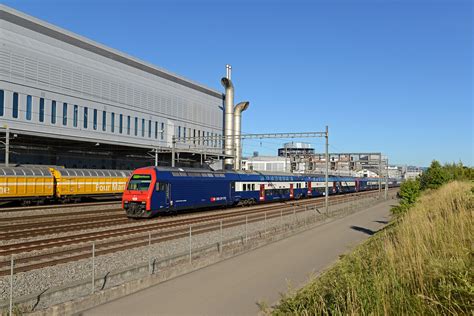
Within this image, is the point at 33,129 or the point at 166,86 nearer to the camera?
the point at 33,129

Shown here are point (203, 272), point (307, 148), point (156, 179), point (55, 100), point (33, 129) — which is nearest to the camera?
point (203, 272)

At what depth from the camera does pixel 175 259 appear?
13500 mm

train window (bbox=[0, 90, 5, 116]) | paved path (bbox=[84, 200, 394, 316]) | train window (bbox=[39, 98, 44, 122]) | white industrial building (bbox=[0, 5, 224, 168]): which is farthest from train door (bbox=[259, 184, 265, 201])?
train window (bbox=[0, 90, 5, 116])

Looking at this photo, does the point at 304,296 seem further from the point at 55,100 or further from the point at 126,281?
the point at 55,100

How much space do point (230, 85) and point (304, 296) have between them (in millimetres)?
71811

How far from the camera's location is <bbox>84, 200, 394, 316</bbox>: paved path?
29.8 feet

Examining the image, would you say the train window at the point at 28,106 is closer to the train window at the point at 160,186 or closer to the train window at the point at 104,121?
the train window at the point at 104,121

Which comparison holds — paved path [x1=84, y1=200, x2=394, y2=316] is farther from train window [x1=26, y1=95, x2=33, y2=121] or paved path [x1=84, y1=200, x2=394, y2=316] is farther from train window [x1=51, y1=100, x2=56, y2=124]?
train window [x1=51, y1=100, x2=56, y2=124]

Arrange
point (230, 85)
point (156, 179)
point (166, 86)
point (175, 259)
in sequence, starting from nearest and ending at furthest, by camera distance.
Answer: point (175, 259), point (156, 179), point (166, 86), point (230, 85)

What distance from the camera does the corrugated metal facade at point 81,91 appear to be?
4297 centimetres

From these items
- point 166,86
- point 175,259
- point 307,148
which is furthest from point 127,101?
point 307,148

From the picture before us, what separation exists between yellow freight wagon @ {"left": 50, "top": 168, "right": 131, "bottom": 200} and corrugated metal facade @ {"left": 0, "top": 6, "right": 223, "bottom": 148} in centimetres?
527

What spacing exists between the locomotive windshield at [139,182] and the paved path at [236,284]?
12.0 m

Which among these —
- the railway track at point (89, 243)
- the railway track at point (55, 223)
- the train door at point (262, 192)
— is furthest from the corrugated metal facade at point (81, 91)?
the railway track at point (89, 243)
